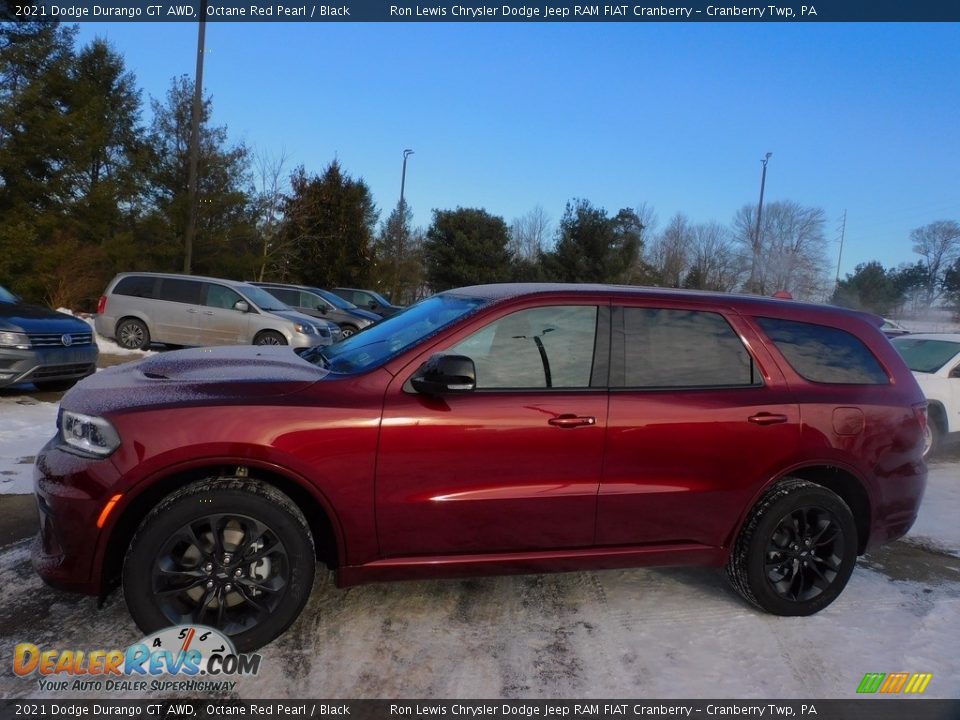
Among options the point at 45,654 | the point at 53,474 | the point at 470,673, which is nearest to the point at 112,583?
the point at 45,654

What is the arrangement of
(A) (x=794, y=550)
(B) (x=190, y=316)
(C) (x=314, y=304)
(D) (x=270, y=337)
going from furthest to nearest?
1. (C) (x=314, y=304)
2. (B) (x=190, y=316)
3. (D) (x=270, y=337)
4. (A) (x=794, y=550)

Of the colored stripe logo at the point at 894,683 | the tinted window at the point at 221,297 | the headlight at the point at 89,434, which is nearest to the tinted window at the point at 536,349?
the headlight at the point at 89,434

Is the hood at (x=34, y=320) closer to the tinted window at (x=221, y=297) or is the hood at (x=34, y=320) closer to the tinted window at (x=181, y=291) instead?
the tinted window at (x=221, y=297)

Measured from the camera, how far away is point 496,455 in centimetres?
305

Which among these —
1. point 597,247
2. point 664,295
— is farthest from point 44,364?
point 597,247

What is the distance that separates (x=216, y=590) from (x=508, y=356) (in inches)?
66.3

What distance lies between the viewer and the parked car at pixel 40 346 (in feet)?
23.9

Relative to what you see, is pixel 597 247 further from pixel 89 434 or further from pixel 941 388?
pixel 89 434

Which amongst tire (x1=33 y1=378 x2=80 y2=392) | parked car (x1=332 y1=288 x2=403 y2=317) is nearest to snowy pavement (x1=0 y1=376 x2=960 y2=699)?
tire (x1=33 y1=378 x2=80 y2=392)

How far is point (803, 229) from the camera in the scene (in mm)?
26281

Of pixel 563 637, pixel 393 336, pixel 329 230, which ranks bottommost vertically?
pixel 563 637

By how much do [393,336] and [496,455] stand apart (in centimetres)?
94

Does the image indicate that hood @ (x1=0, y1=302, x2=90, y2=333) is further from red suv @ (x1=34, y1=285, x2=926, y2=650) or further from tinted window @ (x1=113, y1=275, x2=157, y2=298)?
tinted window @ (x1=113, y1=275, x2=157, y2=298)

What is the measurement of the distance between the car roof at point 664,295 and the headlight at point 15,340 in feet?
19.5
